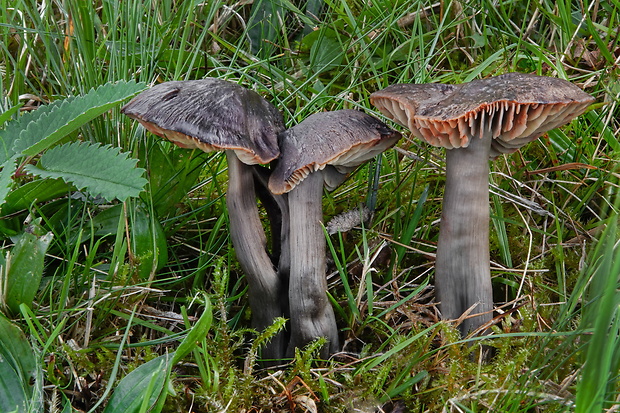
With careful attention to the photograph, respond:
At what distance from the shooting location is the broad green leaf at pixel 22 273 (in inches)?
A: 71.4

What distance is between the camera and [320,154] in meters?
1.89

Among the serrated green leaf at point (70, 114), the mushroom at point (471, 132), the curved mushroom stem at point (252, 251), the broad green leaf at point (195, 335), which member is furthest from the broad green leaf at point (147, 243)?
the mushroom at point (471, 132)

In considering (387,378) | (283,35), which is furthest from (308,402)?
(283,35)

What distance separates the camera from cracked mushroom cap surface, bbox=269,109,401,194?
1.90 m

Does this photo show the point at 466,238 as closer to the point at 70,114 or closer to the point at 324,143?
the point at 324,143

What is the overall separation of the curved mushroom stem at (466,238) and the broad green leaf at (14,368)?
1.37 m

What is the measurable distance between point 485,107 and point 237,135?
76 cm

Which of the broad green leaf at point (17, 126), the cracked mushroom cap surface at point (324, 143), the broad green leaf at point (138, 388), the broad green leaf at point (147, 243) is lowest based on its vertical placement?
the broad green leaf at point (138, 388)

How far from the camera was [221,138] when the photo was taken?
1.81 meters

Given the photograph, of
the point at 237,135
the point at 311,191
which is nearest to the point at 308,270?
the point at 311,191

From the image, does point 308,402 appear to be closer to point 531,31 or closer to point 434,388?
point 434,388

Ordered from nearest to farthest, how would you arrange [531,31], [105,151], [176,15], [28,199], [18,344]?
[18,344]
[105,151]
[28,199]
[176,15]
[531,31]

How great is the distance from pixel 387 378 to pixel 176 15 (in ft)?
6.33

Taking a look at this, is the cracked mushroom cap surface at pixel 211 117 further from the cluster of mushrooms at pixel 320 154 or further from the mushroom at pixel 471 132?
the mushroom at pixel 471 132
